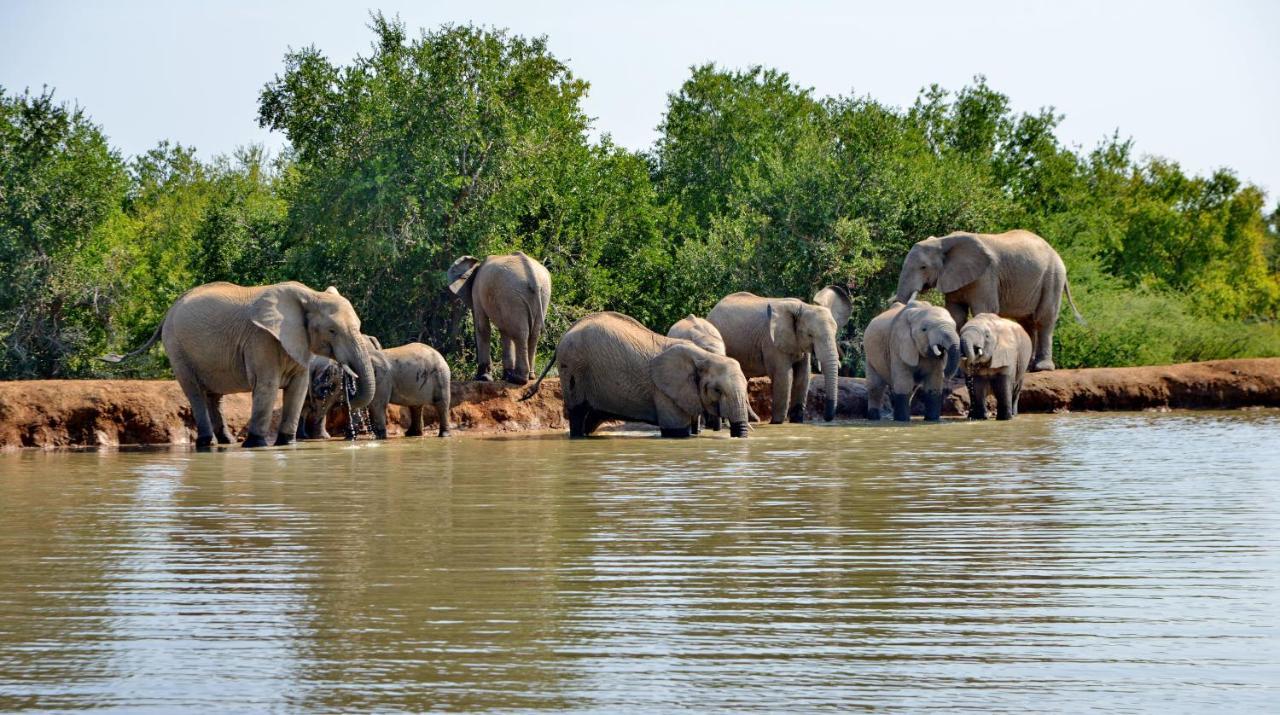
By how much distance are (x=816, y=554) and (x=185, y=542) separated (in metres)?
3.38

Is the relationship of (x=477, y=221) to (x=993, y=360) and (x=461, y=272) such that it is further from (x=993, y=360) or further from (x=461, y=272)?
(x=993, y=360)

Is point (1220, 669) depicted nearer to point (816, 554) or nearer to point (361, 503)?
point (816, 554)

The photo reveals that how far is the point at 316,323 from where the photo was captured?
17.6 m

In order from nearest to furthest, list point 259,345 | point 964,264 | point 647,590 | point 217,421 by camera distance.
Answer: point 647,590, point 259,345, point 217,421, point 964,264

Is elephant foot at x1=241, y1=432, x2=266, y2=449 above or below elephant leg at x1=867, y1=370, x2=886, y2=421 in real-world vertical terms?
below

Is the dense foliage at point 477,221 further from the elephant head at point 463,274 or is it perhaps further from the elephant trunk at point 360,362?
the elephant trunk at point 360,362

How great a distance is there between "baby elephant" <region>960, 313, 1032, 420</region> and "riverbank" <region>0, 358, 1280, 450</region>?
1363 millimetres

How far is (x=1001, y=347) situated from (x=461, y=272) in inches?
286

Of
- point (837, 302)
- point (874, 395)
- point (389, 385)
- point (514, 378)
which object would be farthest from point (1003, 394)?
point (389, 385)

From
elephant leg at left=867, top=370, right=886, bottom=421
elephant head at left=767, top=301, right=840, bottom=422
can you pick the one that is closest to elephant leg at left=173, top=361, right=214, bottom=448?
elephant head at left=767, top=301, right=840, bottom=422

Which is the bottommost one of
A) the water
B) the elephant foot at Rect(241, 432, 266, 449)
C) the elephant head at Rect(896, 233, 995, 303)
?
the water

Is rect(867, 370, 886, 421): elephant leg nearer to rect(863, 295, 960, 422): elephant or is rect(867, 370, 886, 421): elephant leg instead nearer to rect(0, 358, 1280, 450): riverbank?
rect(863, 295, 960, 422): elephant

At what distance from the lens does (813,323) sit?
2162 centimetres

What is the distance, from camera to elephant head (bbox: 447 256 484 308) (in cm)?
2188
